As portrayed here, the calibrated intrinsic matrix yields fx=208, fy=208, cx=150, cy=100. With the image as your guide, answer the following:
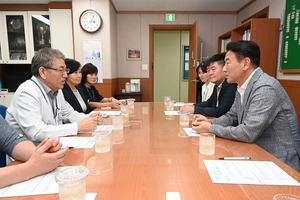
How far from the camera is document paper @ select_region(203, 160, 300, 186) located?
29.6 inches

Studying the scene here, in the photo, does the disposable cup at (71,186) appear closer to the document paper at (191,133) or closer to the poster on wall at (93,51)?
the document paper at (191,133)

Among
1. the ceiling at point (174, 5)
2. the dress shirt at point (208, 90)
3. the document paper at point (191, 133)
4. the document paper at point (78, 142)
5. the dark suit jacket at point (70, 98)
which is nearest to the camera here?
the document paper at point (78, 142)

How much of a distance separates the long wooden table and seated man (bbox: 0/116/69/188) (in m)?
0.10

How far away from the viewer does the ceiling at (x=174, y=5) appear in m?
3.99

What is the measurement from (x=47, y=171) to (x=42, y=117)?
0.68 m

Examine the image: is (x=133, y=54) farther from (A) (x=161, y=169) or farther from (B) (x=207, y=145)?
(A) (x=161, y=169)

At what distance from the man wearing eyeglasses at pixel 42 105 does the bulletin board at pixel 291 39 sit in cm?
262

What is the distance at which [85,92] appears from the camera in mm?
2760

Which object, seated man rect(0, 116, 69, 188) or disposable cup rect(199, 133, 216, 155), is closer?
seated man rect(0, 116, 69, 188)

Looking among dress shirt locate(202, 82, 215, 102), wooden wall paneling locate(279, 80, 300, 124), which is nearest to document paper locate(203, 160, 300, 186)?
dress shirt locate(202, 82, 215, 102)

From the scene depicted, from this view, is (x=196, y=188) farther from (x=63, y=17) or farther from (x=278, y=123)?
(x=63, y=17)

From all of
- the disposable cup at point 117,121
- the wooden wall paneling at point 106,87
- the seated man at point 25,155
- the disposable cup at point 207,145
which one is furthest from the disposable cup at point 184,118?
the wooden wall paneling at point 106,87

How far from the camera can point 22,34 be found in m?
4.14

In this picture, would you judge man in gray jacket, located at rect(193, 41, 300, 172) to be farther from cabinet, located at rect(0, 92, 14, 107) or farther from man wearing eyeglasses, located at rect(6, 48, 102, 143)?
cabinet, located at rect(0, 92, 14, 107)
